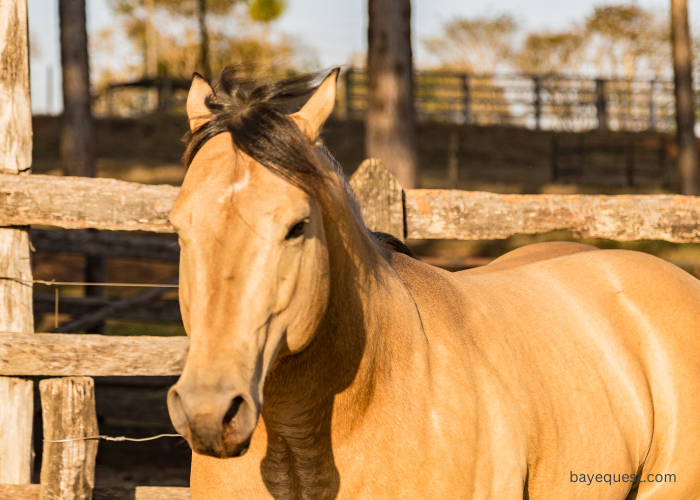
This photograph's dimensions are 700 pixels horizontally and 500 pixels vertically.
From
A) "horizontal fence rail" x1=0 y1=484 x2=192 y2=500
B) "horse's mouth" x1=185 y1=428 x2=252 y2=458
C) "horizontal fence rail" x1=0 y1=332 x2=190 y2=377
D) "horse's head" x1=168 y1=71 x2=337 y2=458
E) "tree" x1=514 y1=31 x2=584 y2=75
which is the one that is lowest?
"horizontal fence rail" x1=0 y1=484 x2=192 y2=500

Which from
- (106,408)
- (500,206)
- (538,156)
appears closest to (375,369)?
(500,206)

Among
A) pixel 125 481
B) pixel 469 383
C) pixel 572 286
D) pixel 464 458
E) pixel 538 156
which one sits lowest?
pixel 125 481

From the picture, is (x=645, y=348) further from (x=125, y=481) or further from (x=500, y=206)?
(x=125, y=481)

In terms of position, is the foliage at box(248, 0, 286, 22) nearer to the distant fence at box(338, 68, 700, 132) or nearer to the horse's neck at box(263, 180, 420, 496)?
the distant fence at box(338, 68, 700, 132)

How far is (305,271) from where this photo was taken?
1688mm

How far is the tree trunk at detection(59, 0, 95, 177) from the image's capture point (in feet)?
30.7

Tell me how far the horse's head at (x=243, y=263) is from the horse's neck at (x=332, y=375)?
0.43 feet

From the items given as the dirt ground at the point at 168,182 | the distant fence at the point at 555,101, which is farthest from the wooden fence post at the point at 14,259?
the distant fence at the point at 555,101

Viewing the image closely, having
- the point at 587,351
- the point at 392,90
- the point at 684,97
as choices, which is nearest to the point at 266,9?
the point at 684,97

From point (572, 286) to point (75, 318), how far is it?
205 inches

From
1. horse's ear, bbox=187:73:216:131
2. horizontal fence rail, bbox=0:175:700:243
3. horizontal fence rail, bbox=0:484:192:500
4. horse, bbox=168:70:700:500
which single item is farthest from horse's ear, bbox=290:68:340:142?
horizontal fence rail, bbox=0:484:192:500

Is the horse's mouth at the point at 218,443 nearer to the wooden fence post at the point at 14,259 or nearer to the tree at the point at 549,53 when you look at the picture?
the wooden fence post at the point at 14,259

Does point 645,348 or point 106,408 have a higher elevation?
point 645,348

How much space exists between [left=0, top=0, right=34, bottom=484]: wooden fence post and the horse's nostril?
2031 millimetres
